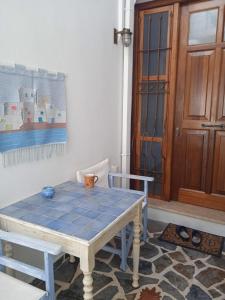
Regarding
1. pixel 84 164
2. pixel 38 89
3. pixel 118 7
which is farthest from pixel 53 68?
pixel 118 7

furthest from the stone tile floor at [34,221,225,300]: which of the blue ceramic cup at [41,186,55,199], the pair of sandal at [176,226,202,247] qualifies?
the blue ceramic cup at [41,186,55,199]

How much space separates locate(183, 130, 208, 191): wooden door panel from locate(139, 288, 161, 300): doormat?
1461 millimetres

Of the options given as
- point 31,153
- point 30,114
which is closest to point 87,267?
point 31,153

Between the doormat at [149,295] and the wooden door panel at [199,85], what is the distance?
6.07 ft

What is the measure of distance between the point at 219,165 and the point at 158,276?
56.4 inches

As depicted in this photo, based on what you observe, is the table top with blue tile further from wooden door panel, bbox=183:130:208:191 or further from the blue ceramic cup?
wooden door panel, bbox=183:130:208:191

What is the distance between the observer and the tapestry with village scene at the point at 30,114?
5.11 ft

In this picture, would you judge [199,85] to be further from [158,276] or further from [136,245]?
[158,276]

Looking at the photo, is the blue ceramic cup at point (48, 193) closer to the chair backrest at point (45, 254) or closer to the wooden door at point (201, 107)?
the chair backrest at point (45, 254)

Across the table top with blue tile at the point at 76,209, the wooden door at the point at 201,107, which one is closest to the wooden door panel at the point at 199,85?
the wooden door at the point at 201,107

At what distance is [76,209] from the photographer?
1.57m

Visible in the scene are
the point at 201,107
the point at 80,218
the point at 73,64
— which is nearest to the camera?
the point at 80,218

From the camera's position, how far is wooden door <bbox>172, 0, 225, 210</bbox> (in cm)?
262

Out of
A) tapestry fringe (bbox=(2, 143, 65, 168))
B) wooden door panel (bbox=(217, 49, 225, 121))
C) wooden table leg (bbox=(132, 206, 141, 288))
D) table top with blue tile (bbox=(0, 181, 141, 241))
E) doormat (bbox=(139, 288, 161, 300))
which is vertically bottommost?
doormat (bbox=(139, 288, 161, 300))
